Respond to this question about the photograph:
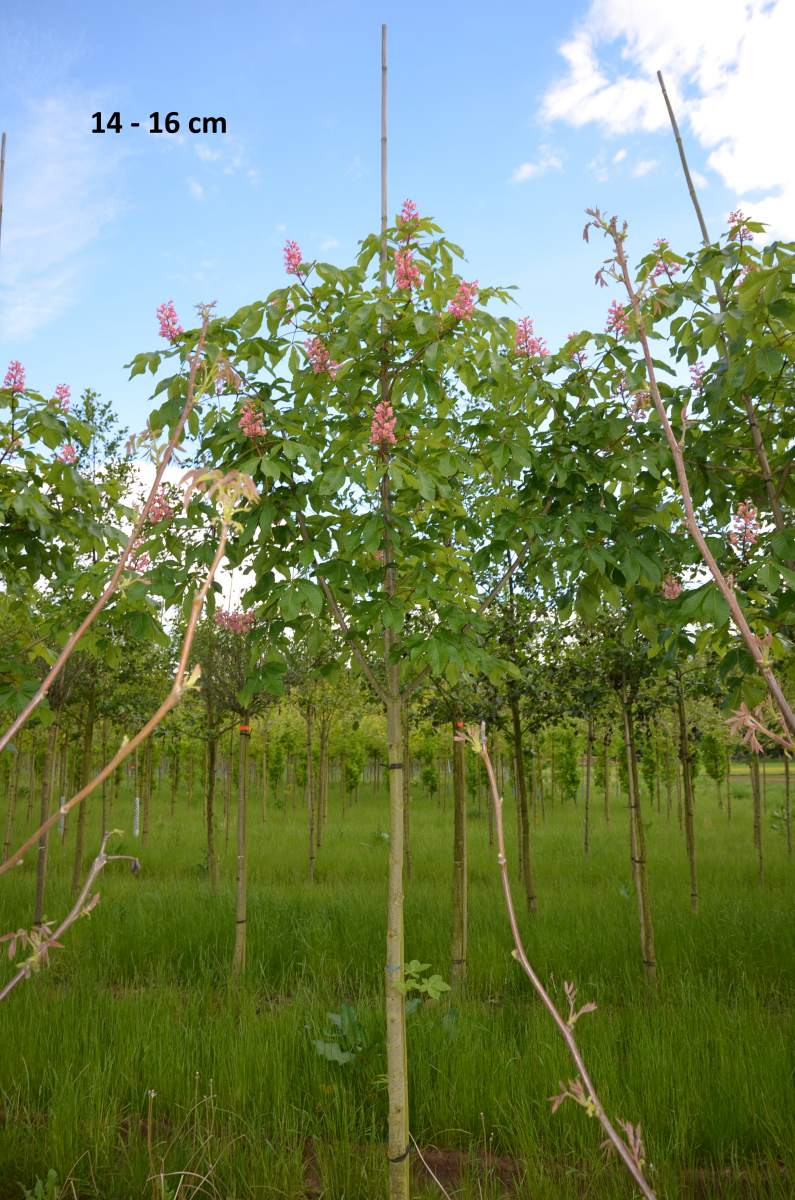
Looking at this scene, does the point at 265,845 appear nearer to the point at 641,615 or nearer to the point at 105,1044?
the point at 105,1044

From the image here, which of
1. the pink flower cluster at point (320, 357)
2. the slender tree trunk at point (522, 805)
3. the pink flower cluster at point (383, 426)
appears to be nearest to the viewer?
the pink flower cluster at point (383, 426)

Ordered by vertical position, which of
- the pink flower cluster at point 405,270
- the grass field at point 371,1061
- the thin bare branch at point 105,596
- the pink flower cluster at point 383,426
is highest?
the pink flower cluster at point 405,270

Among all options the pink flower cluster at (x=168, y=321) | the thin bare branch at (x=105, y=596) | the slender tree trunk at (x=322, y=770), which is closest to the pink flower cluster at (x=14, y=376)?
the pink flower cluster at (x=168, y=321)

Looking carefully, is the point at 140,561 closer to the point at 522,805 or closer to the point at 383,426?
the point at 383,426

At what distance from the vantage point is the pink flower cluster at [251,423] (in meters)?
2.92

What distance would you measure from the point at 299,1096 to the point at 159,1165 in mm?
Result: 812

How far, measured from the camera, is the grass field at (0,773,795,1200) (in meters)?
3.58

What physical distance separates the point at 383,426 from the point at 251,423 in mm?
480

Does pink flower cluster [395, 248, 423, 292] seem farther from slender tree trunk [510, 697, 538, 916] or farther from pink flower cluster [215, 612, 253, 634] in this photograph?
slender tree trunk [510, 697, 538, 916]

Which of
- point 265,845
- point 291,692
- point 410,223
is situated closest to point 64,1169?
point 410,223

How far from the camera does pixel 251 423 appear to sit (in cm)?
294

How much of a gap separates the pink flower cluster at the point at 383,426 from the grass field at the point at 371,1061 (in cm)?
299

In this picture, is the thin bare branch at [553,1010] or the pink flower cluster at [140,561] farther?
the pink flower cluster at [140,561]

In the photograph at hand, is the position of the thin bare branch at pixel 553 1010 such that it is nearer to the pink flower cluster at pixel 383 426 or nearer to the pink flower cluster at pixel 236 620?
the pink flower cluster at pixel 383 426
